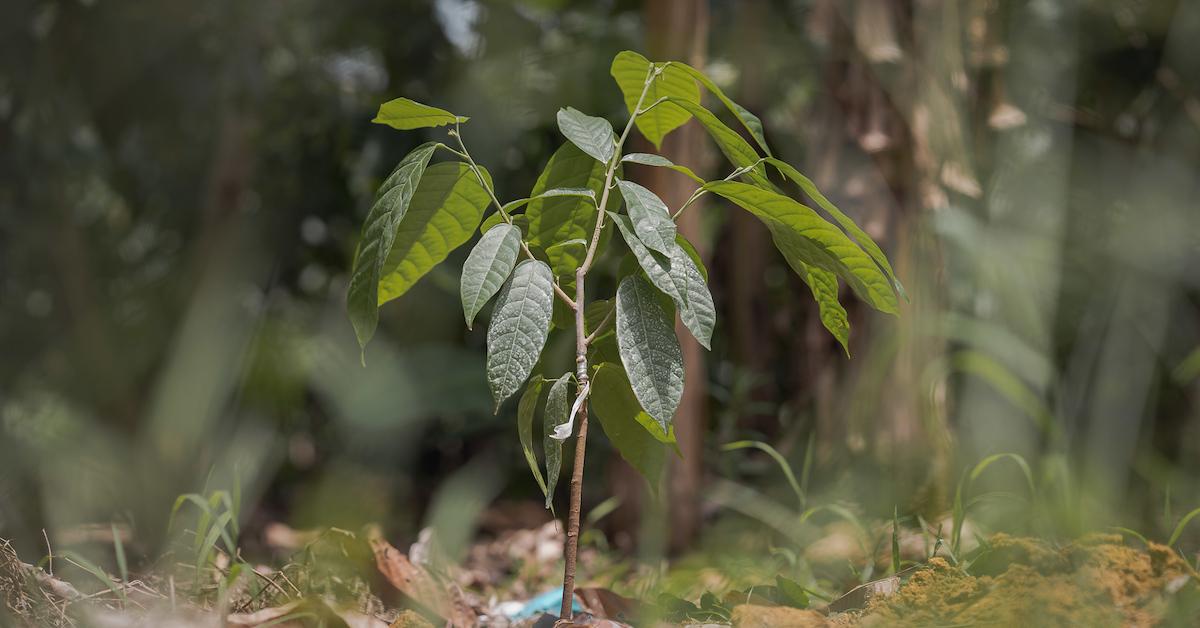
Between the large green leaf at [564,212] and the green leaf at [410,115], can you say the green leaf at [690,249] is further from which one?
the green leaf at [410,115]

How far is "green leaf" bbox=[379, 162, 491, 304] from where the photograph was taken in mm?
759

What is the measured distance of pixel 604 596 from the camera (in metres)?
0.94

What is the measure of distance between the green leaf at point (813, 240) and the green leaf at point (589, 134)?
83mm

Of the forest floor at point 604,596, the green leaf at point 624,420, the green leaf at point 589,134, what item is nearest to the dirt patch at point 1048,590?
the forest floor at point 604,596

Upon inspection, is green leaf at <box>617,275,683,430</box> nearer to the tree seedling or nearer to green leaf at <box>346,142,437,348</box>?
the tree seedling

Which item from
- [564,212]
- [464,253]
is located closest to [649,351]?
[564,212]

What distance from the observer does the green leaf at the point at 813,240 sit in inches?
28.2

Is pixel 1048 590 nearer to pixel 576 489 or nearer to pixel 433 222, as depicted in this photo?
pixel 576 489

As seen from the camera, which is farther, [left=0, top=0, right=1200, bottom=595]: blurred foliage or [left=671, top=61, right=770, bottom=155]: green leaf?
[left=0, top=0, right=1200, bottom=595]: blurred foliage

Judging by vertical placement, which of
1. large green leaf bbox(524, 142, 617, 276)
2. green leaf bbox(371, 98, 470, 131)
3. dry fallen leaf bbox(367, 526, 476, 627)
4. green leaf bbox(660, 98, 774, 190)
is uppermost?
green leaf bbox(371, 98, 470, 131)

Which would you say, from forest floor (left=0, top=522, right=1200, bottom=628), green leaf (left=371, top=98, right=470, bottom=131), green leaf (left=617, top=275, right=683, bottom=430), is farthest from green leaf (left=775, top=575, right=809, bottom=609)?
green leaf (left=371, top=98, right=470, bottom=131)

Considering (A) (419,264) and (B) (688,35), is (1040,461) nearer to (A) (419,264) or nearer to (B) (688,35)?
(B) (688,35)

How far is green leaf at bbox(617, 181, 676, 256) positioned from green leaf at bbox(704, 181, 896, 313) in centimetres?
5

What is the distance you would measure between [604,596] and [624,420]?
0.24 m
